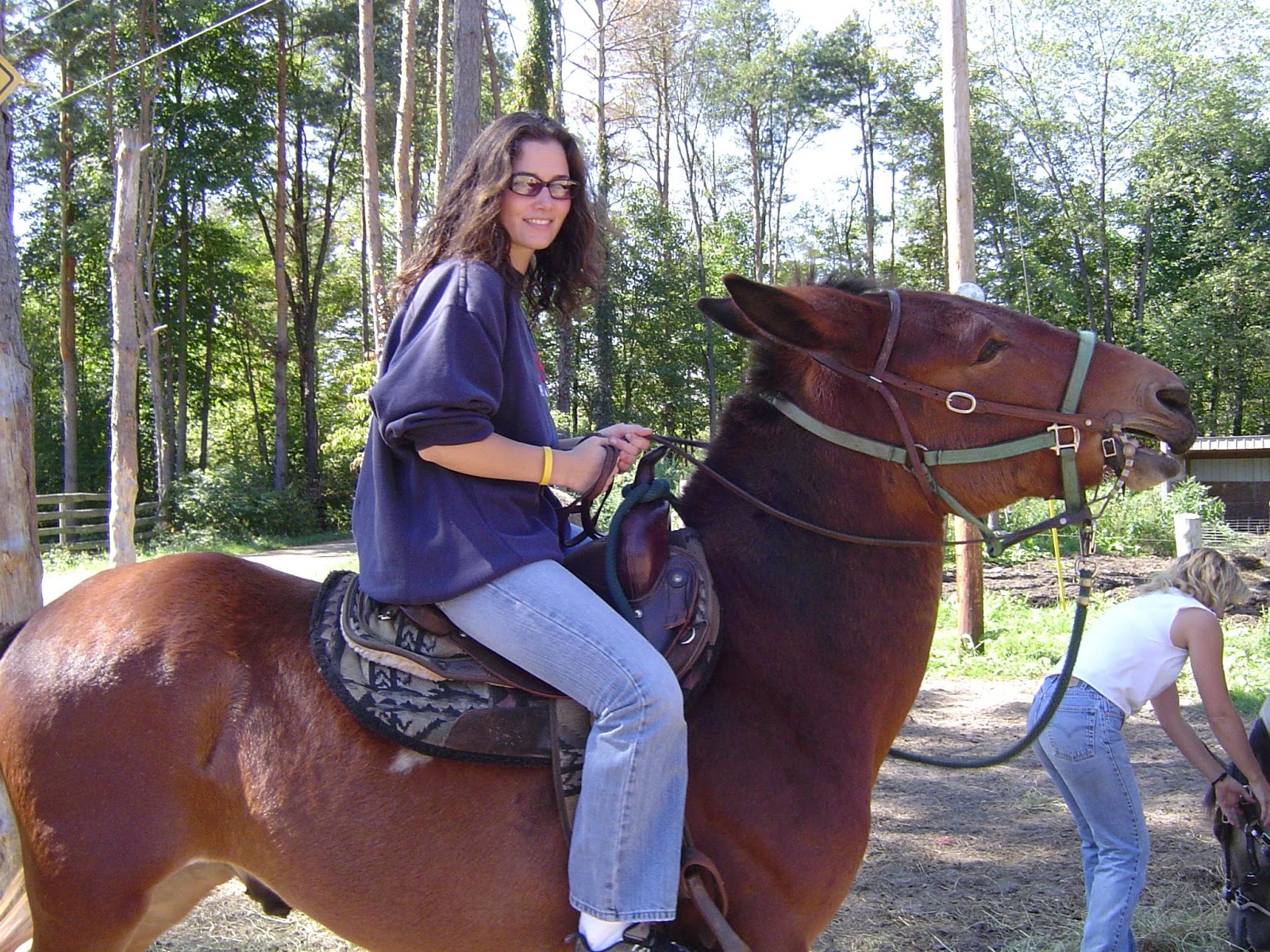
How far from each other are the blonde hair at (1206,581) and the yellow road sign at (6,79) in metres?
5.45

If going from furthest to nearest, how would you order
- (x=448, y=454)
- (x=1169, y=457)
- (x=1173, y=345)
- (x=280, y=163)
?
(x=1173, y=345) < (x=280, y=163) < (x=1169, y=457) < (x=448, y=454)

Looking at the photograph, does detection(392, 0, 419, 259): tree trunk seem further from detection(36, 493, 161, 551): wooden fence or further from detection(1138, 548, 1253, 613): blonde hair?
detection(1138, 548, 1253, 613): blonde hair

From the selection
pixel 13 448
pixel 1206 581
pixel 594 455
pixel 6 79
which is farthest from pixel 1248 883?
pixel 6 79

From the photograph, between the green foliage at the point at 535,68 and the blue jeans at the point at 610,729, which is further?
the green foliage at the point at 535,68

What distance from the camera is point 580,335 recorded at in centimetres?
3269

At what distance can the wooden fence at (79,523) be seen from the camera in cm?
2245

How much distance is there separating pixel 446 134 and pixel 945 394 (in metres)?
15.8

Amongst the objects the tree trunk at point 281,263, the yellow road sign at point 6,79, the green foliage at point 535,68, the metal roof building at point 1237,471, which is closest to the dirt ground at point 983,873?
the yellow road sign at point 6,79

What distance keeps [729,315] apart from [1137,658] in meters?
2.60

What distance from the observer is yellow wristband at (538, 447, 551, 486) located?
7.39ft

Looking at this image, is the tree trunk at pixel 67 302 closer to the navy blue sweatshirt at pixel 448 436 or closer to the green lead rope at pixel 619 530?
the navy blue sweatshirt at pixel 448 436

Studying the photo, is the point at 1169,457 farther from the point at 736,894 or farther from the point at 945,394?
the point at 736,894

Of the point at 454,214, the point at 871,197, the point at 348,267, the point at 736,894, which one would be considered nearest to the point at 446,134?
the point at 454,214

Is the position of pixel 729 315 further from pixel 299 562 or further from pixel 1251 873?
pixel 299 562
